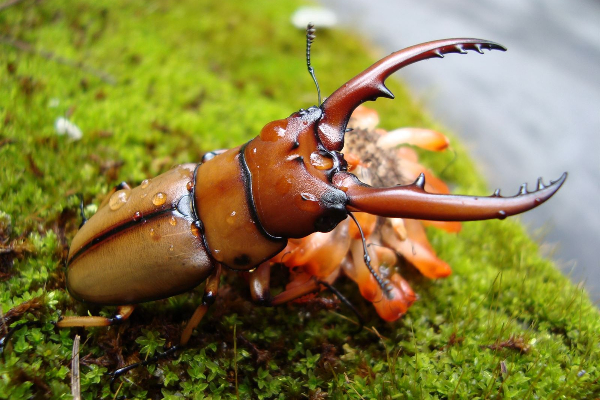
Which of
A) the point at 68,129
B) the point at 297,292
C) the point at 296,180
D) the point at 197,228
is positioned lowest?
the point at 68,129

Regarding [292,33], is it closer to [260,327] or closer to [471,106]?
Result: [471,106]

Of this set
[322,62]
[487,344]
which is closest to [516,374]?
[487,344]

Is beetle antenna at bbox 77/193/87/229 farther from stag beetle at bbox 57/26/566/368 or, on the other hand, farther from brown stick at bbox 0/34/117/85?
brown stick at bbox 0/34/117/85

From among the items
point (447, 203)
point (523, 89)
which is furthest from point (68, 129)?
point (523, 89)

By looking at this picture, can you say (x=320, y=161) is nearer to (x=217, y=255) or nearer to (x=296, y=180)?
(x=296, y=180)

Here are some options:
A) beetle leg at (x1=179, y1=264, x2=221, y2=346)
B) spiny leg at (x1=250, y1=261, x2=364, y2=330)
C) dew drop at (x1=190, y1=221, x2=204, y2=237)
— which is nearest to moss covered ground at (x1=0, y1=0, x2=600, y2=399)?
beetle leg at (x1=179, y1=264, x2=221, y2=346)

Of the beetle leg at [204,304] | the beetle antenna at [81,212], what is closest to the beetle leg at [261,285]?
the beetle leg at [204,304]
